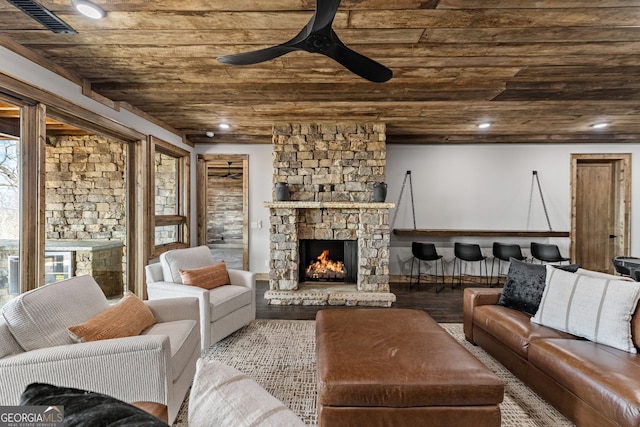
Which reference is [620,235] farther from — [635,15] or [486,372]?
[486,372]

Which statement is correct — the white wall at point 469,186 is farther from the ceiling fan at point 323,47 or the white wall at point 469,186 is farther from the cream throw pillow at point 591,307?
the ceiling fan at point 323,47

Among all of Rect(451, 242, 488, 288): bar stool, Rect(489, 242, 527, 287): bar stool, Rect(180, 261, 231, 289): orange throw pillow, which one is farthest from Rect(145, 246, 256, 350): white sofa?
Rect(489, 242, 527, 287): bar stool

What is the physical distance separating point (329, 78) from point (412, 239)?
349 centimetres

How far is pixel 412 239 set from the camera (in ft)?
17.7

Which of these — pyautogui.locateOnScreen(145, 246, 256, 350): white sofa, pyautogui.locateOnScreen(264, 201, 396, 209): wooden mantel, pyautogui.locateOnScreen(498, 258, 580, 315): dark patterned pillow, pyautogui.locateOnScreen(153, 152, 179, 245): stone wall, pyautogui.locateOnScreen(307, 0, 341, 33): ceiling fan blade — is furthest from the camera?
pyautogui.locateOnScreen(153, 152, 179, 245): stone wall

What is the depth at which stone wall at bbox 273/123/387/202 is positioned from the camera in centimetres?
429

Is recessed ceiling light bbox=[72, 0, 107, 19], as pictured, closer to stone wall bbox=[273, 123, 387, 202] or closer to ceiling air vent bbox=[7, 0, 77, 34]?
ceiling air vent bbox=[7, 0, 77, 34]

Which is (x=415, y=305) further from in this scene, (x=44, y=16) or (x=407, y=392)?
(x=44, y=16)

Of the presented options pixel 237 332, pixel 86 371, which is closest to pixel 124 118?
pixel 237 332

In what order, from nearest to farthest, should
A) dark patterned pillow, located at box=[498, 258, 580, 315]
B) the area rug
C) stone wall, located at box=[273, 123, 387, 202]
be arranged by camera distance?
1. the area rug
2. dark patterned pillow, located at box=[498, 258, 580, 315]
3. stone wall, located at box=[273, 123, 387, 202]

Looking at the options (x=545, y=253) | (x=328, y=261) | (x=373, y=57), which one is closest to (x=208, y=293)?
(x=328, y=261)

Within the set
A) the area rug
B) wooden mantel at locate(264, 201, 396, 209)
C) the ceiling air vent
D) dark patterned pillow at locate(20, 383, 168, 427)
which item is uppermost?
the ceiling air vent

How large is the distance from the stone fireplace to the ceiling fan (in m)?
2.15

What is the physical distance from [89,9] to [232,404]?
2.44 m
